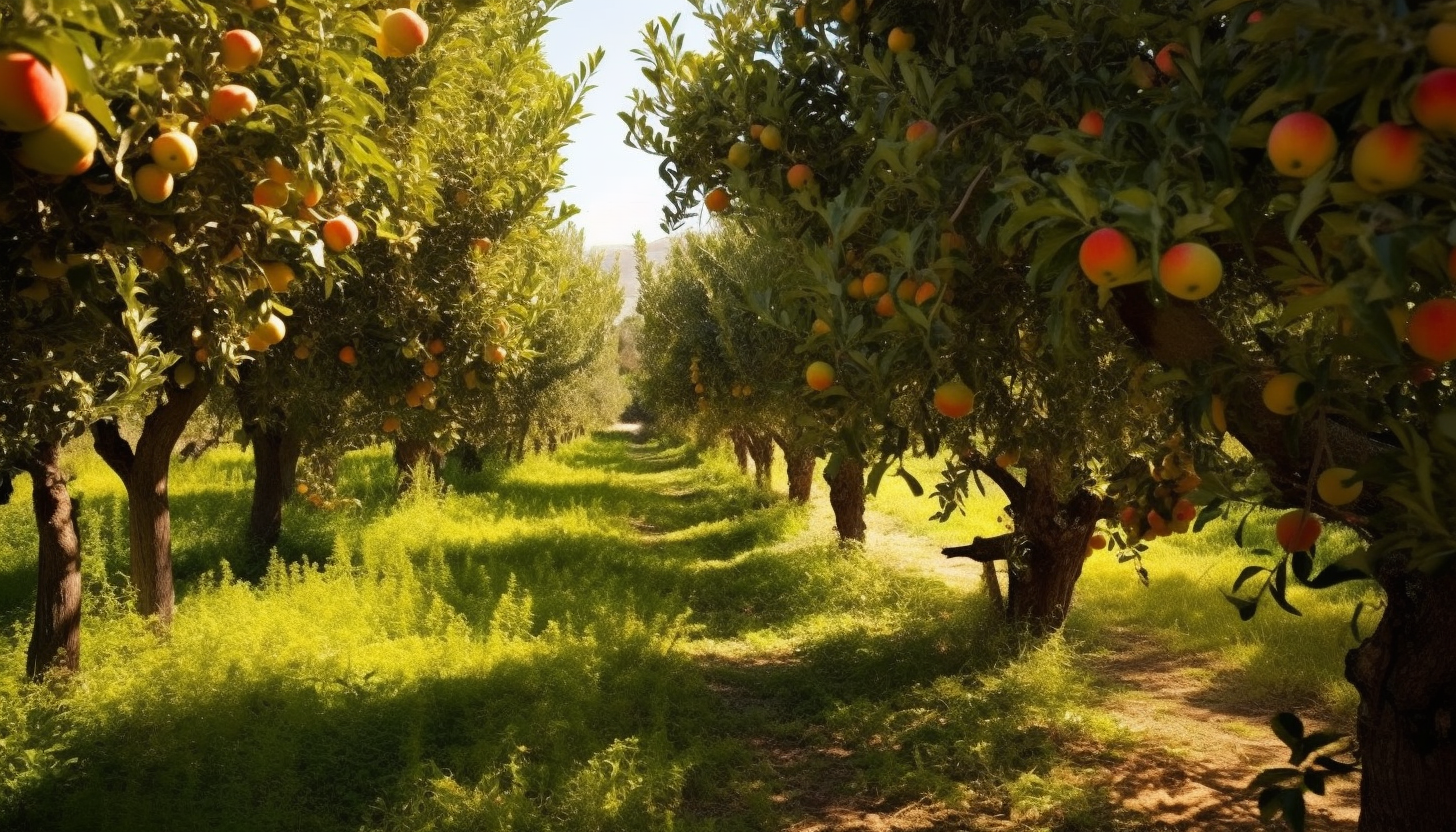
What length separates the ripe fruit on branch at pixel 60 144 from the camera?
1.46 m

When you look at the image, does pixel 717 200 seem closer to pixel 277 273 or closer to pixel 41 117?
pixel 277 273

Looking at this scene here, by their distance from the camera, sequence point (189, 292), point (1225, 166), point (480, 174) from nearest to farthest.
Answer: point (1225, 166) < point (189, 292) < point (480, 174)

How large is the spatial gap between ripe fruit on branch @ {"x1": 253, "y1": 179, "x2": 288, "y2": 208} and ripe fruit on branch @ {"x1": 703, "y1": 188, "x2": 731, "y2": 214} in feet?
7.48

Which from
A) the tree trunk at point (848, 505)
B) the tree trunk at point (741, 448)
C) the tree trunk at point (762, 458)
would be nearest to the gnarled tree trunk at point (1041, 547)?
the tree trunk at point (848, 505)

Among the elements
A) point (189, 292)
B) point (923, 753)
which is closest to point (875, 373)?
point (189, 292)

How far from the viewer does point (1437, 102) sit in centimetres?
133

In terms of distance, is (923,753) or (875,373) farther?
(923,753)

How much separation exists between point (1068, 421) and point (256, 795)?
501cm

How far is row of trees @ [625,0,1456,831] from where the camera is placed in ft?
4.92

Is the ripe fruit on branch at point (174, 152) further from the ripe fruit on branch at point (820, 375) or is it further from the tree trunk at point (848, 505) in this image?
the tree trunk at point (848, 505)

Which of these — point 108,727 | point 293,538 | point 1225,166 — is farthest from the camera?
point 293,538

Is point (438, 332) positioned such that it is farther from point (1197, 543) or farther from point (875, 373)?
point (1197, 543)

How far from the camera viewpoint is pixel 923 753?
626 cm

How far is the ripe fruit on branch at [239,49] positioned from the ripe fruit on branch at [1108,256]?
200cm
